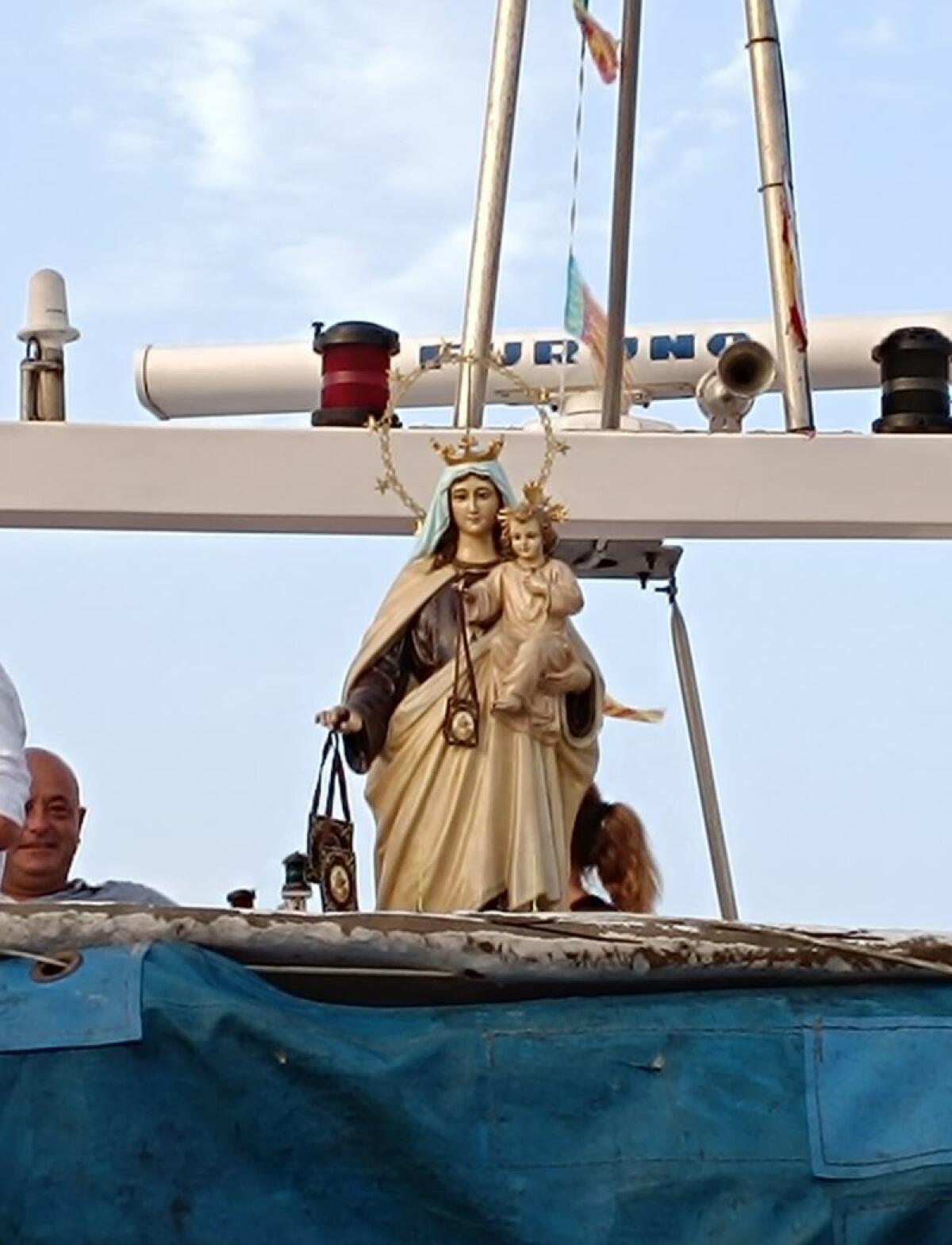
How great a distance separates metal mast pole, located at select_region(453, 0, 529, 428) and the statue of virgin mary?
621 millimetres

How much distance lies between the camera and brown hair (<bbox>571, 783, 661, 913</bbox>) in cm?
526

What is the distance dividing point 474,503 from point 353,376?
32.3 inches

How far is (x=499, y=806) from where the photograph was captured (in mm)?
4859

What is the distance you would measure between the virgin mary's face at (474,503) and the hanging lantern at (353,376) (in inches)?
27.0

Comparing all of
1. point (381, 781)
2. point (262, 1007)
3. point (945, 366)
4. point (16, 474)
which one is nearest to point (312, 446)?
point (16, 474)

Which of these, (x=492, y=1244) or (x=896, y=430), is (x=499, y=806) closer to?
(x=896, y=430)

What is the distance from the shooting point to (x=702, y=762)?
629 cm

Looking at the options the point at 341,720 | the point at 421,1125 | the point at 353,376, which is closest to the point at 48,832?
the point at 341,720

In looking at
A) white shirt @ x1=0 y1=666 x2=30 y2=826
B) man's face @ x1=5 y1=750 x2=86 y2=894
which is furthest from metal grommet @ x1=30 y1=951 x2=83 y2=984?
man's face @ x1=5 y1=750 x2=86 y2=894

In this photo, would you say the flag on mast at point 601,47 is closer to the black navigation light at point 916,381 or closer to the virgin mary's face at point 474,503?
the black navigation light at point 916,381

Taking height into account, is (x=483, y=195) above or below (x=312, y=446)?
above

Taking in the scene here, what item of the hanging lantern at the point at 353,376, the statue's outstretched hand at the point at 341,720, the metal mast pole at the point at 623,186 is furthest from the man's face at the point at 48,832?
the metal mast pole at the point at 623,186

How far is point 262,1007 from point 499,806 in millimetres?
2042

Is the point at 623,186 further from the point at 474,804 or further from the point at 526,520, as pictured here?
the point at 474,804
